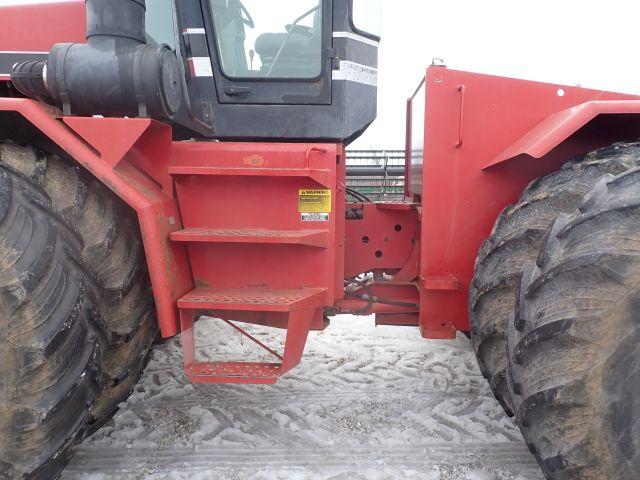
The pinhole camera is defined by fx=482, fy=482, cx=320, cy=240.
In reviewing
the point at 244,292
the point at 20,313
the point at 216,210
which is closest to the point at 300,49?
the point at 216,210

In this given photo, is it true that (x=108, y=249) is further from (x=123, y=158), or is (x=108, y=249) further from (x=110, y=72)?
(x=110, y=72)

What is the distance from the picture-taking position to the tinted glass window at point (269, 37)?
2326 millimetres

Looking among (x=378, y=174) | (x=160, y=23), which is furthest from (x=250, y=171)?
(x=378, y=174)

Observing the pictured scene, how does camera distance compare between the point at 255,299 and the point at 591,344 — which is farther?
the point at 255,299

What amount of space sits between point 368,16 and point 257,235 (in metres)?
1.26

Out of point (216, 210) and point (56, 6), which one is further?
point (56, 6)

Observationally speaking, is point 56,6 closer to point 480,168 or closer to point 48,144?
point 48,144

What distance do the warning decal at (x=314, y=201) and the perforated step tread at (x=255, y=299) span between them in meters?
0.38

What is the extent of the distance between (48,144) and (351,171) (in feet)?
12.0

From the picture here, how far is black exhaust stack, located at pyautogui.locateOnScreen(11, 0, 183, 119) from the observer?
1851 millimetres

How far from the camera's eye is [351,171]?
17.4 feet

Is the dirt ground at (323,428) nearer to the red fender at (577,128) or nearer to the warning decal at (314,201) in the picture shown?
the warning decal at (314,201)

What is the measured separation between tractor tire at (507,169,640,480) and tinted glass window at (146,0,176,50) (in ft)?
6.67

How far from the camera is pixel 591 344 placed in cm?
149
